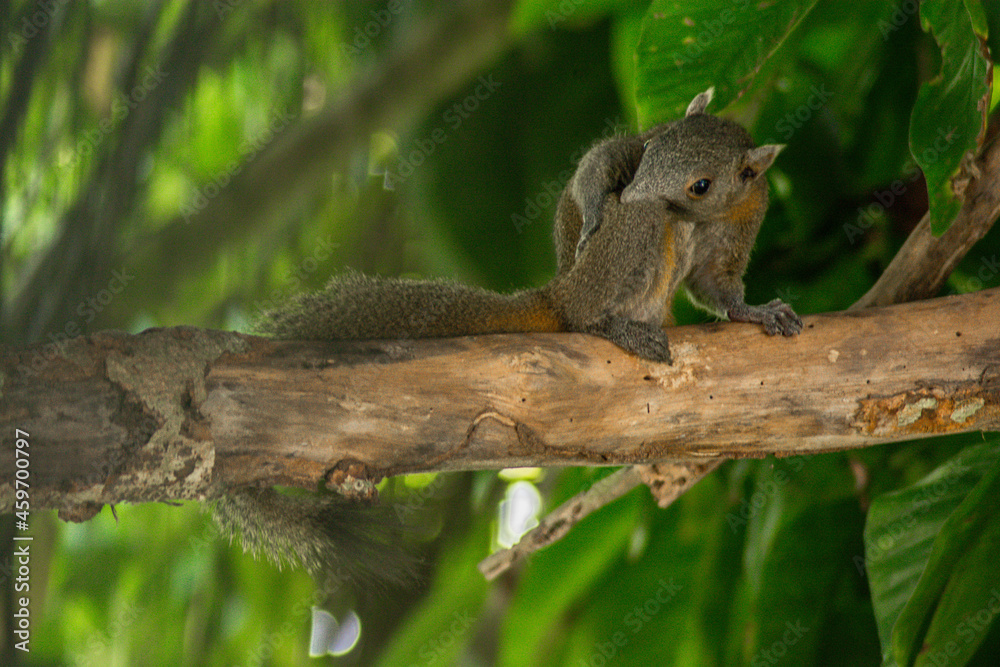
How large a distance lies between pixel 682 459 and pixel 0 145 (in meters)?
1.09

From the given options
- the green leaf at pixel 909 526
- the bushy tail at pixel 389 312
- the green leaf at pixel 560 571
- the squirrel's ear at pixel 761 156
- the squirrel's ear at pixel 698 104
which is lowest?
the green leaf at pixel 560 571

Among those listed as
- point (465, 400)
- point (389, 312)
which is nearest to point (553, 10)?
point (389, 312)

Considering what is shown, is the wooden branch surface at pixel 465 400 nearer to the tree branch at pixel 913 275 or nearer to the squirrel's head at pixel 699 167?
the tree branch at pixel 913 275

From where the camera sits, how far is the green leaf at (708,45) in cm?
152

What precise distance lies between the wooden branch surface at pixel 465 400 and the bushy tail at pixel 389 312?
0.52 ft

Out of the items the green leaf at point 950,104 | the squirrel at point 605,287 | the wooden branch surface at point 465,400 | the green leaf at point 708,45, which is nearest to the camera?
the wooden branch surface at point 465,400

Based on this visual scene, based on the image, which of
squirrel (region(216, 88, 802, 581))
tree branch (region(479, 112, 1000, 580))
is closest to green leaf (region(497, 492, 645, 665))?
tree branch (region(479, 112, 1000, 580))

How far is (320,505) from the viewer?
4.56 ft

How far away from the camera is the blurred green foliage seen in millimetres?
1404

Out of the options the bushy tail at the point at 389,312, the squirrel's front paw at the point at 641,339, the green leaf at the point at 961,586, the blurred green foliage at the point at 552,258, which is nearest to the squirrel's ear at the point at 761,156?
the blurred green foliage at the point at 552,258

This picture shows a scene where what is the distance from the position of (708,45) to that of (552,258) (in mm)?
932

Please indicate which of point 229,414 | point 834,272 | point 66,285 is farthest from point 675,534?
point 66,285

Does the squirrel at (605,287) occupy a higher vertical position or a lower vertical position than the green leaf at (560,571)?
higher

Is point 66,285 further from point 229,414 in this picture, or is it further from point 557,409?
point 557,409
